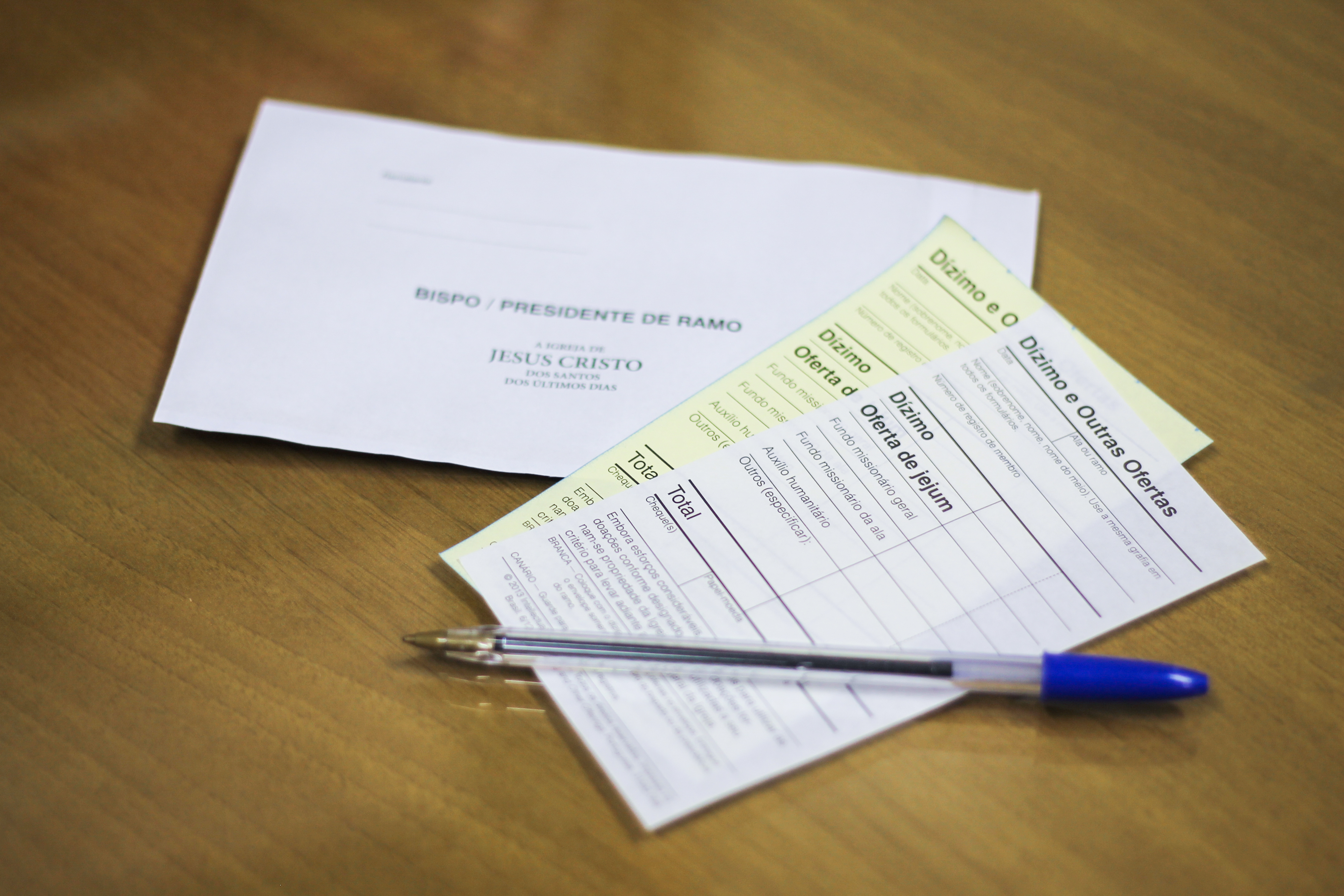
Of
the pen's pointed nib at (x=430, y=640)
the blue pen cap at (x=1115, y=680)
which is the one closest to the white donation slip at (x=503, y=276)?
the pen's pointed nib at (x=430, y=640)

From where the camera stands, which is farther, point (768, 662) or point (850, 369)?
point (850, 369)

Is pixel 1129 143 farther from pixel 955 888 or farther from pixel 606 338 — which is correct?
pixel 955 888

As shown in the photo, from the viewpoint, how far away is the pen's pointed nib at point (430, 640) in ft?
1.63

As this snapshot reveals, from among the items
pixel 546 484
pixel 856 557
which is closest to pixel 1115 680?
pixel 856 557

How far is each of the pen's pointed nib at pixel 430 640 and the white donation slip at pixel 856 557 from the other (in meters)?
0.03

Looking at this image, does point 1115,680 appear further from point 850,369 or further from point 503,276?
point 503,276

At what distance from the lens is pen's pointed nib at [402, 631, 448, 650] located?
0.50 metres

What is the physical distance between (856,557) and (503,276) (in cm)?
31

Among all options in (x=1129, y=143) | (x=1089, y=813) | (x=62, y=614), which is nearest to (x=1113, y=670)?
(x=1089, y=813)

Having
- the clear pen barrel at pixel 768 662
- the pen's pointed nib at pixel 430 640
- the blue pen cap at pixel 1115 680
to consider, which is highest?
the blue pen cap at pixel 1115 680

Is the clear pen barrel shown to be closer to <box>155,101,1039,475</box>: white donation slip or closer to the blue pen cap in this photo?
the blue pen cap

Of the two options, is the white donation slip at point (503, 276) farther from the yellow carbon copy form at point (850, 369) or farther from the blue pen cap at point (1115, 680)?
the blue pen cap at point (1115, 680)

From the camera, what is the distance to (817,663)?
1.61ft

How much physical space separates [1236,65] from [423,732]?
0.77 m
